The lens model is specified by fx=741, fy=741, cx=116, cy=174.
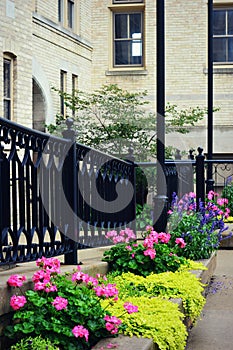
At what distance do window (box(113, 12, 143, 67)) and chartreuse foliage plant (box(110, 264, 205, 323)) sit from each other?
56.8 ft

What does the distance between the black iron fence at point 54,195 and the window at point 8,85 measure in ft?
24.9

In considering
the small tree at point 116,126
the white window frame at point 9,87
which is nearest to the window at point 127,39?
the small tree at point 116,126

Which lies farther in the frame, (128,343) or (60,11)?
(60,11)

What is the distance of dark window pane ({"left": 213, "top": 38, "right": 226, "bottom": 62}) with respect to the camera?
22.8 meters

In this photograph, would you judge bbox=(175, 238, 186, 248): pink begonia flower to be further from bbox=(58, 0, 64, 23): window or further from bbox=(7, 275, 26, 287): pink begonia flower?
bbox=(58, 0, 64, 23): window

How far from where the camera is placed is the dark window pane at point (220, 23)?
23016 millimetres

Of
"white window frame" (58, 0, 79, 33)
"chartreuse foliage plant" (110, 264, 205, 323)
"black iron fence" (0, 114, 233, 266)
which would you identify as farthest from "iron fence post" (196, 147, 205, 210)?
"white window frame" (58, 0, 79, 33)

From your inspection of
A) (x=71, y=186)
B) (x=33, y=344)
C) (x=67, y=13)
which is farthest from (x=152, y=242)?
(x=67, y=13)

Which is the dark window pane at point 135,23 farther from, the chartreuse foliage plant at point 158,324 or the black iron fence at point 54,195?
the chartreuse foliage plant at point 158,324

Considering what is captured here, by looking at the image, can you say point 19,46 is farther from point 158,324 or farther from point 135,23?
point 158,324

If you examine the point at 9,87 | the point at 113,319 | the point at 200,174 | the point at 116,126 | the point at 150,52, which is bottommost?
the point at 113,319

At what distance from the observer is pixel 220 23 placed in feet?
75.6

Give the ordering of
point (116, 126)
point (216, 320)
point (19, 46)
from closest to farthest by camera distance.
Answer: point (216, 320) → point (19, 46) → point (116, 126)

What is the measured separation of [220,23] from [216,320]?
18121mm
